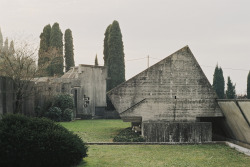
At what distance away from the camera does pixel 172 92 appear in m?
18.6

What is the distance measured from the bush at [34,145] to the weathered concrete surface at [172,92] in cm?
845

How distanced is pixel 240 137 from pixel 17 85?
1758cm

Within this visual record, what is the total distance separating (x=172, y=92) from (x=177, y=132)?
255 centimetres

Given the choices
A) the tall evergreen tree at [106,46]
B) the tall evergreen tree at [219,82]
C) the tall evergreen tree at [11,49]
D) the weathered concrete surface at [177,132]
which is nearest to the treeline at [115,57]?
the tall evergreen tree at [106,46]

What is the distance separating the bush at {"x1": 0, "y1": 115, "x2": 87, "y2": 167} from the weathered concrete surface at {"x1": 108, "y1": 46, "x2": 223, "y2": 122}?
8450 millimetres

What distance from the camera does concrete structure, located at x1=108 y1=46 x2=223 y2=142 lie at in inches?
713

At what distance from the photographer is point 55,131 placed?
988 centimetres

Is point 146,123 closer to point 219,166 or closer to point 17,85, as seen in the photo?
point 219,166

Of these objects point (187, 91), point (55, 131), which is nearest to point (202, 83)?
point (187, 91)

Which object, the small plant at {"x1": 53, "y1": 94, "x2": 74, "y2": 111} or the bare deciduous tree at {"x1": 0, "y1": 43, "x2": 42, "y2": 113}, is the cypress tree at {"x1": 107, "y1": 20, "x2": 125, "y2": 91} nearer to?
the small plant at {"x1": 53, "y1": 94, "x2": 74, "y2": 111}

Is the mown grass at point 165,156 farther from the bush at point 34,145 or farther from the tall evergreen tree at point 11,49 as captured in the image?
the tall evergreen tree at point 11,49

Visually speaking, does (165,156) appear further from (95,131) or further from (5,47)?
(5,47)

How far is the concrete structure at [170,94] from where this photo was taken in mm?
18109

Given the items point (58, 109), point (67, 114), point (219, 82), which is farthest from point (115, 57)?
point (219, 82)
